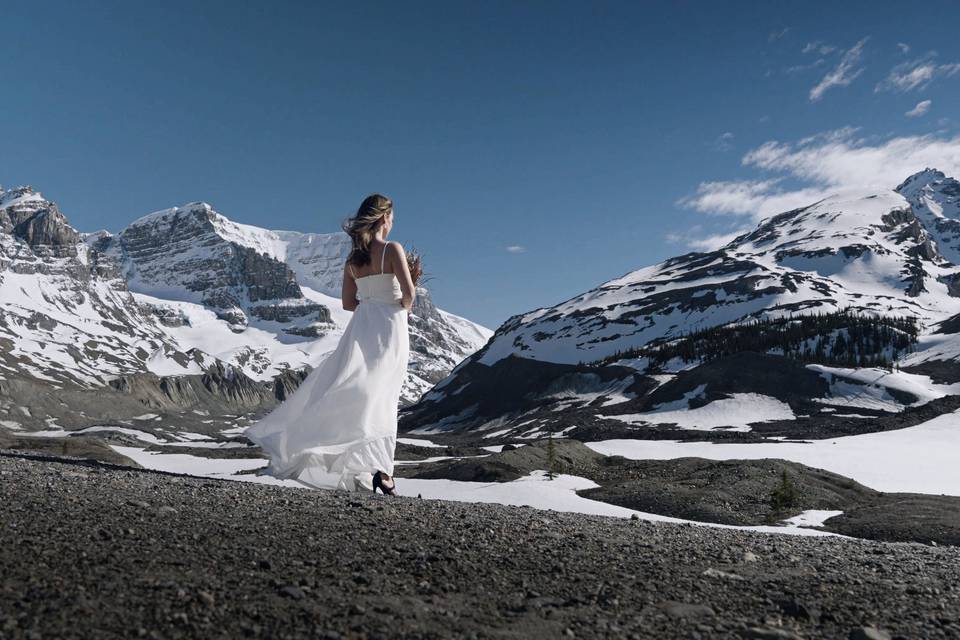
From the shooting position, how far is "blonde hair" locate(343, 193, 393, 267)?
9.76 m

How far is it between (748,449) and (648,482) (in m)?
25.1

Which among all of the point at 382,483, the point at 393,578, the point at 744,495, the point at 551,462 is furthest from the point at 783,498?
the point at 393,578

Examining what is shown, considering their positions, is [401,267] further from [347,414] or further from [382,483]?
[382,483]

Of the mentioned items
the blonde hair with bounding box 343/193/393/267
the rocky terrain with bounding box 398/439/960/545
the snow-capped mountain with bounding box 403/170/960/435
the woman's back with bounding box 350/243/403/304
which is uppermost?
the snow-capped mountain with bounding box 403/170/960/435

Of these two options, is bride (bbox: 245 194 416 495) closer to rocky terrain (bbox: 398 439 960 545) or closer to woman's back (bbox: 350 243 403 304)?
woman's back (bbox: 350 243 403 304)

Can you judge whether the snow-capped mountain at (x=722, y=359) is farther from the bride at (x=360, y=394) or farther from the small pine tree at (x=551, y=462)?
the bride at (x=360, y=394)

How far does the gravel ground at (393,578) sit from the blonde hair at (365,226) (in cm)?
372

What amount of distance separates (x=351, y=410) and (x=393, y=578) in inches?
187

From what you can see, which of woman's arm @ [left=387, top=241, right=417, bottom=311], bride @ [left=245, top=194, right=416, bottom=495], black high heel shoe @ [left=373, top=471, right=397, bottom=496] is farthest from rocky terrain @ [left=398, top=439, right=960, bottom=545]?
woman's arm @ [left=387, top=241, right=417, bottom=311]

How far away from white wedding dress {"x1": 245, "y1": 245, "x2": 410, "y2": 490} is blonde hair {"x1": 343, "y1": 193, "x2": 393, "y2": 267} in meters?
0.32

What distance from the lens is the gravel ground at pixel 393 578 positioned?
151 inches

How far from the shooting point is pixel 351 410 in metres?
9.38

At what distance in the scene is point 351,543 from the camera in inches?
224

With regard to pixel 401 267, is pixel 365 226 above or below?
above
